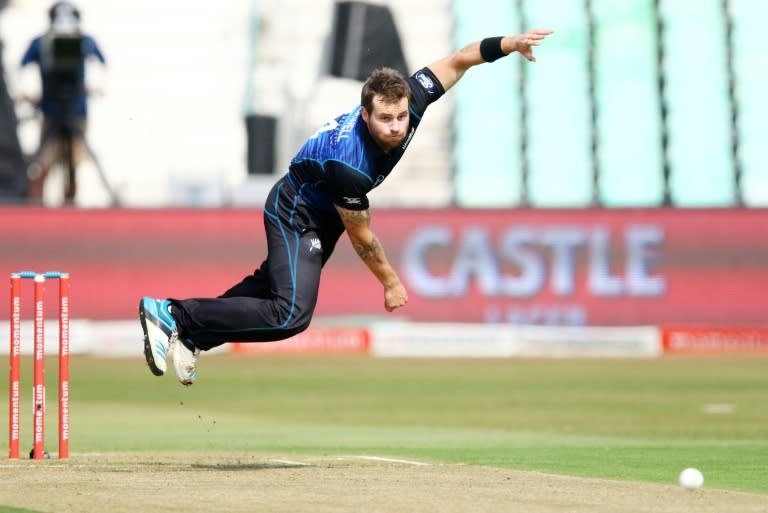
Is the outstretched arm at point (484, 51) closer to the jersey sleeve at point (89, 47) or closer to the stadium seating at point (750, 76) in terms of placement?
the jersey sleeve at point (89, 47)

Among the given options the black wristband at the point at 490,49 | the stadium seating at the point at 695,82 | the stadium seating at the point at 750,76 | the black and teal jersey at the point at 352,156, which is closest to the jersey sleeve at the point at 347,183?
the black and teal jersey at the point at 352,156

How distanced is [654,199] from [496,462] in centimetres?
2082

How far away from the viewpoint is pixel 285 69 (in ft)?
99.6

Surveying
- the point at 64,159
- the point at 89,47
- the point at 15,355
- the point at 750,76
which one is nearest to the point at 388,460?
the point at 15,355

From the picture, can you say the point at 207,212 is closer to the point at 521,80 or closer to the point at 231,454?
the point at 521,80

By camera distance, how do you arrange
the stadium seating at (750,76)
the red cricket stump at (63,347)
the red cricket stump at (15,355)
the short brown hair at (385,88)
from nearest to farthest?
the short brown hair at (385,88)
the red cricket stump at (15,355)
the red cricket stump at (63,347)
the stadium seating at (750,76)

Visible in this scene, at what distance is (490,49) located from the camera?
950 cm

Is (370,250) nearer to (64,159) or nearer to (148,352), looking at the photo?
(148,352)

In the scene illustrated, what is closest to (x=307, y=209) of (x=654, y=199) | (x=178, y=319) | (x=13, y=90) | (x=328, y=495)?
(x=178, y=319)

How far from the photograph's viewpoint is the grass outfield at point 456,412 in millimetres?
11914

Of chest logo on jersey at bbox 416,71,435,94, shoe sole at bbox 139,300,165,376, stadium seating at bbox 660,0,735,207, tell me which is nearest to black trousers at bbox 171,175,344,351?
shoe sole at bbox 139,300,165,376

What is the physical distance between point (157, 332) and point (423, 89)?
2197mm

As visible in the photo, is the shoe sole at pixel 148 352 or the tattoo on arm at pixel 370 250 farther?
the tattoo on arm at pixel 370 250

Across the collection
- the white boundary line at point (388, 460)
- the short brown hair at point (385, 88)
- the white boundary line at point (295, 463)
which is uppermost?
the short brown hair at point (385, 88)
